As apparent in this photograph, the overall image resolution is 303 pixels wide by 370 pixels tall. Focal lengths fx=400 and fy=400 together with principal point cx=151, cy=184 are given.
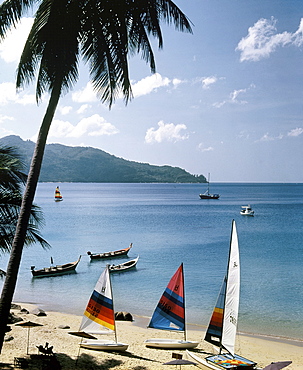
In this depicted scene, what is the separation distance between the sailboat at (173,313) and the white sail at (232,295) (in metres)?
2.80

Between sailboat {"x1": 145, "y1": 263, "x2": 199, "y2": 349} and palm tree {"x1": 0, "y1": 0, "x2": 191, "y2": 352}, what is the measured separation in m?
8.41

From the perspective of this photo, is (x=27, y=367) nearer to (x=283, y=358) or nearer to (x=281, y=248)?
(x=283, y=358)

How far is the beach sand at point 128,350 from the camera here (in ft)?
46.7

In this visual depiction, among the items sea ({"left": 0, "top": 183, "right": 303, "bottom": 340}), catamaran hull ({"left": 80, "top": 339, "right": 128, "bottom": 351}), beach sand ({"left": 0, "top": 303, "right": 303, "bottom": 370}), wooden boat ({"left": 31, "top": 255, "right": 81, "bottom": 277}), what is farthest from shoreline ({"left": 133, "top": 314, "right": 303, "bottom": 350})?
wooden boat ({"left": 31, "top": 255, "right": 81, "bottom": 277})

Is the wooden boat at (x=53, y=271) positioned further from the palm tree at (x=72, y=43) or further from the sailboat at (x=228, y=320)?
the palm tree at (x=72, y=43)

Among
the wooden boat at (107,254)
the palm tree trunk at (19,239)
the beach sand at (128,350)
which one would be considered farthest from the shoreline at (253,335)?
the wooden boat at (107,254)

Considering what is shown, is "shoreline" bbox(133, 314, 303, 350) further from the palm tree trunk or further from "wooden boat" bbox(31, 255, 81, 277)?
"wooden boat" bbox(31, 255, 81, 277)

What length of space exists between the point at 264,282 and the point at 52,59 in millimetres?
28137

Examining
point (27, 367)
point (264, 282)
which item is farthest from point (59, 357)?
point (264, 282)

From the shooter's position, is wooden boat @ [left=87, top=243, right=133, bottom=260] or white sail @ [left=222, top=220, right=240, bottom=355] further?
wooden boat @ [left=87, top=243, right=133, bottom=260]

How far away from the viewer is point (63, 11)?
1021cm

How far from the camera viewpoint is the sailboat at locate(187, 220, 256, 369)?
528 inches

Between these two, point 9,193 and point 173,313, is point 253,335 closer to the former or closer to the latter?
point 173,313

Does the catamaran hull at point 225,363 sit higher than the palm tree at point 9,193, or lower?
lower
